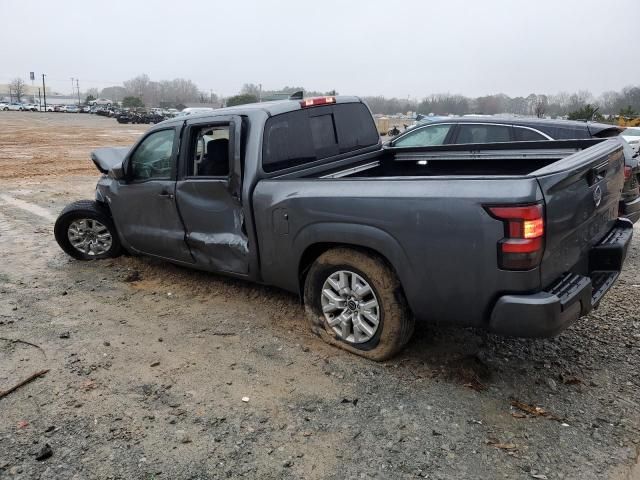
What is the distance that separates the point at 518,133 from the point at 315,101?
11.9 feet

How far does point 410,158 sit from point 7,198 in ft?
29.2

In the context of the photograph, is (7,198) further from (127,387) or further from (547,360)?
(547,360)

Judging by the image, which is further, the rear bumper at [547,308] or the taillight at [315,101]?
the taillight at [315,101]

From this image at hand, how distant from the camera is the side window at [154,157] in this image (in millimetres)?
5047

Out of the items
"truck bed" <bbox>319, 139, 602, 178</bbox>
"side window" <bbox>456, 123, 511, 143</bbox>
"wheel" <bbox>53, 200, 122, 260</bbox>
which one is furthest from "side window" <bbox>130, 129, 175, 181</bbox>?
"side window" <bbox>456, 123, 511, 143</bbox>

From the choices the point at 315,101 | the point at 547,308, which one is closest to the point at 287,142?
the point at 315,101

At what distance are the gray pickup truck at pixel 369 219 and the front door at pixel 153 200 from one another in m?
0.02

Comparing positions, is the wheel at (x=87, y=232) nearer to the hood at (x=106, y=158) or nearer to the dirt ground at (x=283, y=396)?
the hood at (x=106, y=158)

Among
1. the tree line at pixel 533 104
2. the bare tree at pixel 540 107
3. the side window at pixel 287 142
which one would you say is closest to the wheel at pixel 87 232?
the side window at pixel 287 142

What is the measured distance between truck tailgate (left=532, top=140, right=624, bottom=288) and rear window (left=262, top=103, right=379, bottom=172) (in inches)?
81.3

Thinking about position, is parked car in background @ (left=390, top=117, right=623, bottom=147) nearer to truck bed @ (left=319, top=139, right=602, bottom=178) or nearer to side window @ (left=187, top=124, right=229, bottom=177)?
truck bed @ (left=319, top=139, right=602, bottom=178)

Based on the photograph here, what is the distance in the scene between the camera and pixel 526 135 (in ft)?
23.5

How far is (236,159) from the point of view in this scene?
435 cm

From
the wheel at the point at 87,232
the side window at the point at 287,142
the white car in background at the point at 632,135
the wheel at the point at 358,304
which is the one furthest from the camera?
the white car in background at the point at 632,135
